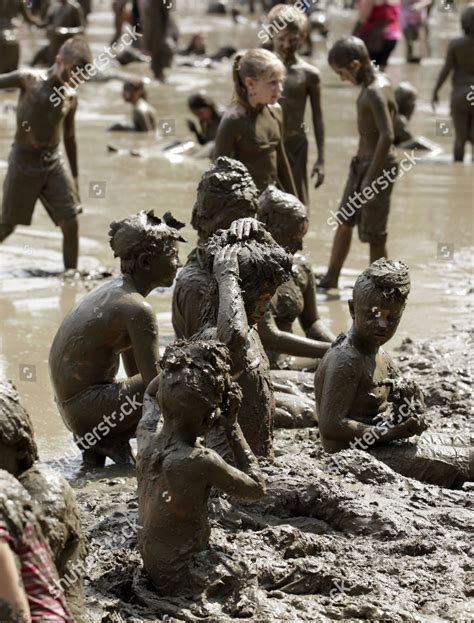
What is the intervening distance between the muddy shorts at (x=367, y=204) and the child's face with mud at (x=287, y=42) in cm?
101

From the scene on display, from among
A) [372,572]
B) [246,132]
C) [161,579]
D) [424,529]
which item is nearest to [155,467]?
[161,579]

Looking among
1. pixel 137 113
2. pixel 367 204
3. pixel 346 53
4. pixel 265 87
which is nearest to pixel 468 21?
pixel 137 113

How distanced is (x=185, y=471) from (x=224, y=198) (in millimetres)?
2367

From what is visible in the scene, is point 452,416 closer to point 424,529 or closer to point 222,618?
point 424,529

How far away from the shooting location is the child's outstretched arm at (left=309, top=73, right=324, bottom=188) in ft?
35.2

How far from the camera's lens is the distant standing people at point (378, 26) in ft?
69.9

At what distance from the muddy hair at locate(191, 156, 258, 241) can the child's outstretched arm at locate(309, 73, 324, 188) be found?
12.4 feet

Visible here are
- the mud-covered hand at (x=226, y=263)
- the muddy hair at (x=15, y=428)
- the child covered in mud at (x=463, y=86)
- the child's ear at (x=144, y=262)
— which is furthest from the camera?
the child covered in mud at (x=463, y=86)

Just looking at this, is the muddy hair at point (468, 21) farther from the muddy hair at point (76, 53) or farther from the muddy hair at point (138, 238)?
the muddy hair at point (138, 238)

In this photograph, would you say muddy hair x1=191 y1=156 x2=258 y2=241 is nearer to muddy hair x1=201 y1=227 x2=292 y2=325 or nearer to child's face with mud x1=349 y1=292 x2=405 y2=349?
child's face with mud x1=349 y1=292 x2=405 y2=349

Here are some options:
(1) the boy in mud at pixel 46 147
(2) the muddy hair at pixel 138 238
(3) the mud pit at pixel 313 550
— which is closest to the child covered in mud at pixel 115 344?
(2) the muddy hair at pixel 138 238

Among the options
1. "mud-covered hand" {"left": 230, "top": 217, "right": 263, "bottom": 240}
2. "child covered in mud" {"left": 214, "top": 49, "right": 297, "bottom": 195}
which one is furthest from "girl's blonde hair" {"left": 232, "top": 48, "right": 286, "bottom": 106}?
"mud-covered hand" {"left": 230, "top": 217, "right": 263, "bottom": 240}

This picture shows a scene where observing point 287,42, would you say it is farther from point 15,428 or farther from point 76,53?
point 15,428

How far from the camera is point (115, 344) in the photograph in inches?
265
